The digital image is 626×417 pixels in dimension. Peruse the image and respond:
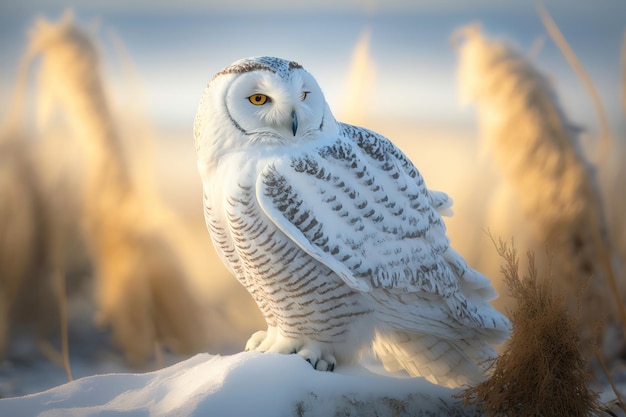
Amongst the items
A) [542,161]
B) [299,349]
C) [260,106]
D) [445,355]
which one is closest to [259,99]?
[260,106]

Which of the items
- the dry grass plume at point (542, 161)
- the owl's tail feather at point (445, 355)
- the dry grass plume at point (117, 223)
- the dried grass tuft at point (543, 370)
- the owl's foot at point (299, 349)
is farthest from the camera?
the dry grass plume at point (117, 223)

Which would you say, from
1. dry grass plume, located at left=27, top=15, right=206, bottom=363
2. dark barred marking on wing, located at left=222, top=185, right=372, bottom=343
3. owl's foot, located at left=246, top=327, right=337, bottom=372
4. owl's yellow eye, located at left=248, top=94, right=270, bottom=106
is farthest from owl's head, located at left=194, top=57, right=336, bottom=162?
dry grass plume, located at left=27, top=15, right=206, bottom=363

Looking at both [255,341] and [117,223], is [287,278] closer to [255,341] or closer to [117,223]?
[255,341]

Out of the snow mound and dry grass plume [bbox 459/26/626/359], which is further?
dry grass plume [bbox 459/26/626/359]

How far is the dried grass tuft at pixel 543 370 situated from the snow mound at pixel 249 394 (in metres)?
0.16

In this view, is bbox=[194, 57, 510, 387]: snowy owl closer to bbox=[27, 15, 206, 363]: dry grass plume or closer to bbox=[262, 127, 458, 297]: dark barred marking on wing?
bbox=[262, 127, 458, 297]: dark barred marking on wing

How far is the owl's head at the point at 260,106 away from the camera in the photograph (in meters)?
1.19

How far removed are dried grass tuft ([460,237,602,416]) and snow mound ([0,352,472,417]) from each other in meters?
0.16

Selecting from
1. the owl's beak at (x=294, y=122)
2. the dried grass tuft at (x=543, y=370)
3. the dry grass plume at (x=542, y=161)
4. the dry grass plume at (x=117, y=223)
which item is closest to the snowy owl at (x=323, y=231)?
the owl's beak at (x=294, y=122)

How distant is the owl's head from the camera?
46.8 inches

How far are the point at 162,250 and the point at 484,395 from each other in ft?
4.58

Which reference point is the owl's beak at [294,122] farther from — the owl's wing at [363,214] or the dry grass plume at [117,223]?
the dry grass plume at [117,223]

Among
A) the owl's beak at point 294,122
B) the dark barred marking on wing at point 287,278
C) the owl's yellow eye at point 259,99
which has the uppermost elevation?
the owl's yellow eye at point 259,99

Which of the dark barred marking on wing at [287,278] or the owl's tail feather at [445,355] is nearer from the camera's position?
the dark barred marking on wing at [287,278]
